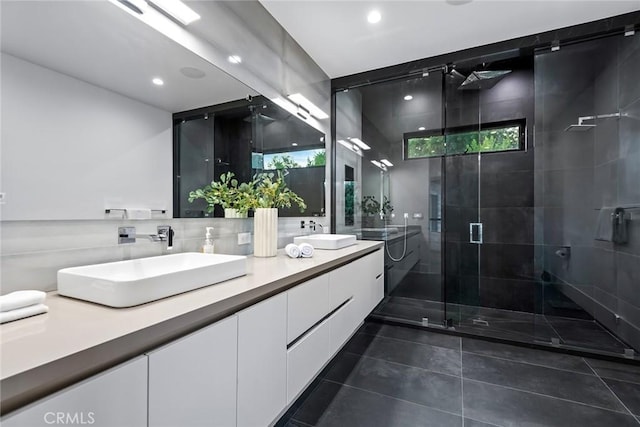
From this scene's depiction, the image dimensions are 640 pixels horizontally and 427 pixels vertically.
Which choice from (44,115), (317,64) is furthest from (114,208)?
(317,64)

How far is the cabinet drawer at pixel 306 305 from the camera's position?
4.36 ft

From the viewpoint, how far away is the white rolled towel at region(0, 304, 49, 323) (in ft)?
2.51

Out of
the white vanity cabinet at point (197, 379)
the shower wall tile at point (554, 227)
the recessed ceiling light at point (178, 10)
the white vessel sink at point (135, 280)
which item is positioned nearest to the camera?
the white vanity cabinet at point (197, 379)

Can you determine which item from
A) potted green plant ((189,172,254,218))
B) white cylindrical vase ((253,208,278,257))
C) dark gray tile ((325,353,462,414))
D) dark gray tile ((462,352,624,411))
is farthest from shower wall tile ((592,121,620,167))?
potted green plant ((189,172,254,218))

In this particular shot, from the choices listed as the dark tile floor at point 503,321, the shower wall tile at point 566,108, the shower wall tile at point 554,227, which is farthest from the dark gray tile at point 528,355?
the shower wall tile at point 566,108

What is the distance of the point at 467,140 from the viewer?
10.6 ft

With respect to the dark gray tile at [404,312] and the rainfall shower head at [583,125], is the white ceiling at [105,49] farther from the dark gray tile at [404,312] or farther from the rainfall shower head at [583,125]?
the rainfall shower head at [583,125]

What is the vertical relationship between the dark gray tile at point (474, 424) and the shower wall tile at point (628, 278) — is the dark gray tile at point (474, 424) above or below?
below

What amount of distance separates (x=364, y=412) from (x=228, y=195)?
151 centimetres

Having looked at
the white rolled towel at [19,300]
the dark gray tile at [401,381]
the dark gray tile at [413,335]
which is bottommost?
the dark gray tile at [413,335]

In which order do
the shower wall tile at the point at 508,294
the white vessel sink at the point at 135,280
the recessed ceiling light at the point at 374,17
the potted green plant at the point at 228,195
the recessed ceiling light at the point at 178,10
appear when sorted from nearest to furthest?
the white vessel sink at the point at 135,280
the recessed ceiling light at the point at 178,10
the potted green plant at the point at 228,195
the recessed ceiling light at the point at 374,17
the shower wall tile at the point at 508,294

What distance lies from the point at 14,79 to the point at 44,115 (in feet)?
0.40

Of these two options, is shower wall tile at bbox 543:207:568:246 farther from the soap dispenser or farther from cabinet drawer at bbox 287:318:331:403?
the soap dispenser

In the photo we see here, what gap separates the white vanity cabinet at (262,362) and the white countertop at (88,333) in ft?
0.22
